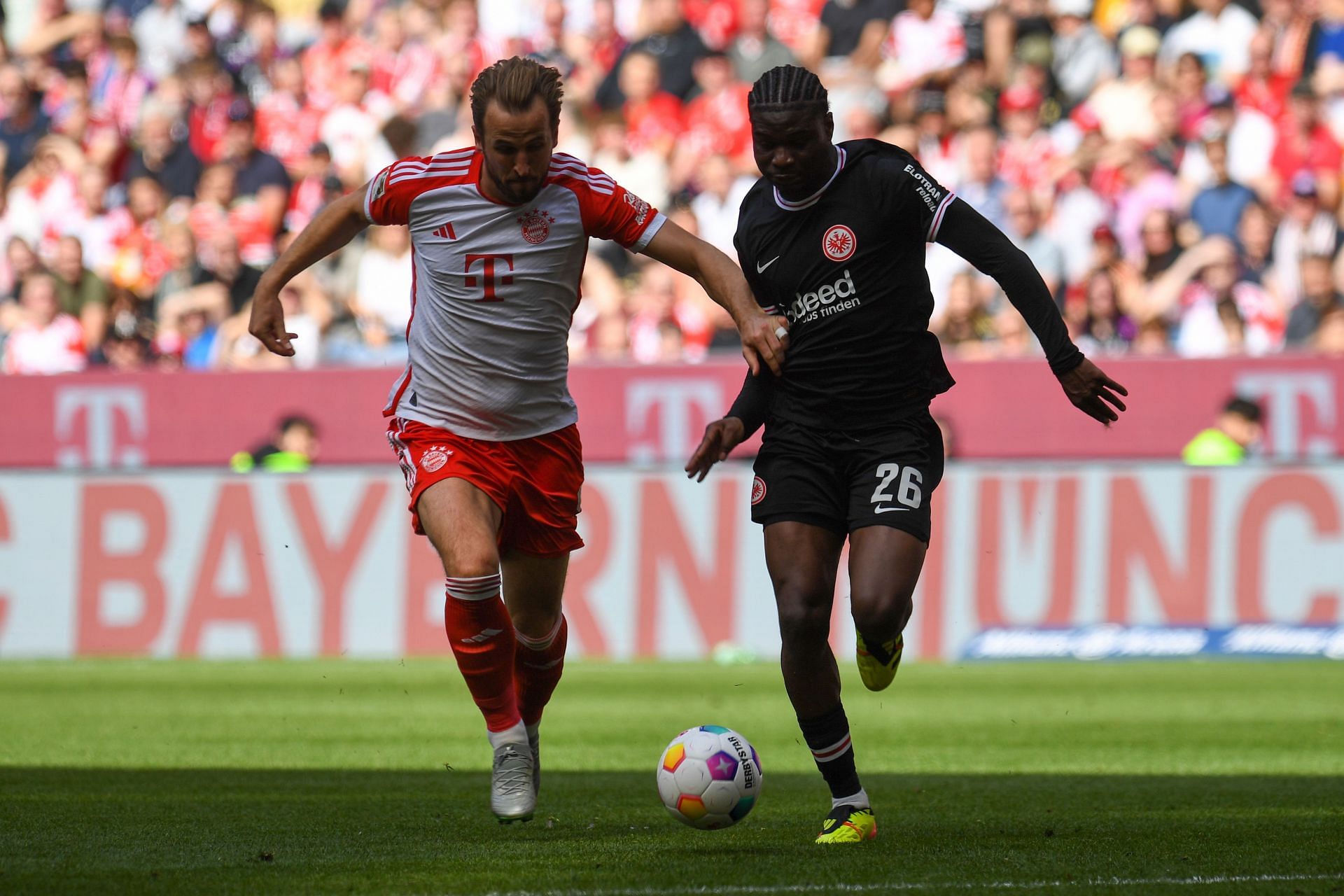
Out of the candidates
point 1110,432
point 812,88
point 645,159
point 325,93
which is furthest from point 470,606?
point 325,93

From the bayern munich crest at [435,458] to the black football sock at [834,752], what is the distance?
1.62 m

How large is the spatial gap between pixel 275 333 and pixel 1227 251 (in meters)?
11.2

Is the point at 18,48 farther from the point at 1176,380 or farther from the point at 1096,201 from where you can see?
the point at 1176,380

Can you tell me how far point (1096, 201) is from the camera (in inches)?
691

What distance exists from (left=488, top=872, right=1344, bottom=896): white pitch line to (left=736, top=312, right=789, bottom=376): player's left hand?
1936mm

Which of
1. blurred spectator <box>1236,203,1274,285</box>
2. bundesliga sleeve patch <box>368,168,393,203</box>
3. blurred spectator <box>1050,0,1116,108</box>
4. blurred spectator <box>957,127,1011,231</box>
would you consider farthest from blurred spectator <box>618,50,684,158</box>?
bundesliga sleeve patch <box>368,168,393,203</box>

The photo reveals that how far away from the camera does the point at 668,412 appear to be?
1659 centimetres

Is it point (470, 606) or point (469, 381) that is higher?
point (469, 381)

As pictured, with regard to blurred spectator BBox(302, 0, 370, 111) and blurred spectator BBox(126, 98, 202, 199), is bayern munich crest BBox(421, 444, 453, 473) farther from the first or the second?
blurred spectator BBox(302, 0, 370, 111)

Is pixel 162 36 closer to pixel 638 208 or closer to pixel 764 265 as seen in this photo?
pixel 638 208

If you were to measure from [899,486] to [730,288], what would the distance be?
0.90 metres

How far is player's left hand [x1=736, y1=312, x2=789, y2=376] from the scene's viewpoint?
21.6 feet

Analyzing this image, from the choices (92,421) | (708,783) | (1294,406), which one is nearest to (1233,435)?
(1294,406)

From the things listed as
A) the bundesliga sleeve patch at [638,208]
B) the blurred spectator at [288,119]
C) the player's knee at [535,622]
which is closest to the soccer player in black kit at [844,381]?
the bundesliga sleeve patch at [638,208]
